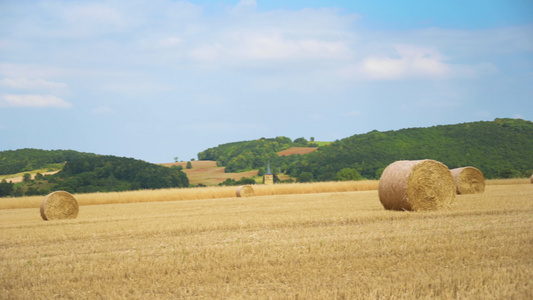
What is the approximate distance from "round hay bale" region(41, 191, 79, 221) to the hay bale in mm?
18709

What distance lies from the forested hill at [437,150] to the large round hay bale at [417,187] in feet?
148

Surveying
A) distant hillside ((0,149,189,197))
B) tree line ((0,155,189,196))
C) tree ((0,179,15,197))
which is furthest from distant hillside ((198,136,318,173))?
tree ((0,179,15,197))

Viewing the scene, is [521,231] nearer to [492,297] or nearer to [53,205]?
[492,297]

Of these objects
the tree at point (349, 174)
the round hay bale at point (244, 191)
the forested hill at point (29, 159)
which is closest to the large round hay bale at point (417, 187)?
the round hay bale at point (244, 191)

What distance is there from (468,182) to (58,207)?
20.0 meters

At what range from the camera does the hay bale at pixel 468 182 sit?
966 inches

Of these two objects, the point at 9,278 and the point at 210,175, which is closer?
the point at 9,278

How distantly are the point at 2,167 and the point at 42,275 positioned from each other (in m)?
64.8

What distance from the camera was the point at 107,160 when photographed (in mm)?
59969

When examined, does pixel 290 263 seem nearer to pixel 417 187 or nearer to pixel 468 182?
pixel 417 187

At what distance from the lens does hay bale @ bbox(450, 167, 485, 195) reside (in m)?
24.5

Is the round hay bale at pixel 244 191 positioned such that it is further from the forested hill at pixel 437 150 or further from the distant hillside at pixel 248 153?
the distant hillside at pixel 248 153

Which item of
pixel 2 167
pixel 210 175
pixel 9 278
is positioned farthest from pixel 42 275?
pixel 210 175

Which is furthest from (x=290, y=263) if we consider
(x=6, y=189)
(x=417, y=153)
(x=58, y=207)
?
(x=417, y=153)
